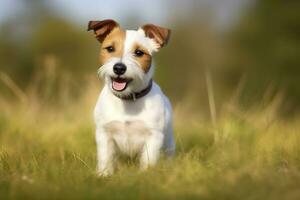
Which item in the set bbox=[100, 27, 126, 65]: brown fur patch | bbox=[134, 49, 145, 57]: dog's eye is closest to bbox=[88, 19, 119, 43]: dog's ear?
bbox=[100, 27, 126, 65]: brown fur patch

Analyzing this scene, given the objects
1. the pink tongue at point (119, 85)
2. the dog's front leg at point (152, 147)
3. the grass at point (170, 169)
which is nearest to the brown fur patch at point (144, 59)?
the pink tongue at point (119, 85)

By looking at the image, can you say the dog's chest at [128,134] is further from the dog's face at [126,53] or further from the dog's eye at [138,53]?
the dog's eye at [138,53]

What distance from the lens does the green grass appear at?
4.17 meters

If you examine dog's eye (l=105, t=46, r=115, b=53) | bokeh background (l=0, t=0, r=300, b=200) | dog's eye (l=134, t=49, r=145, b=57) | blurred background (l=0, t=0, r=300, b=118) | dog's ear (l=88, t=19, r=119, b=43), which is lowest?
blurred background (l=0, t=0, r=300, b=118)

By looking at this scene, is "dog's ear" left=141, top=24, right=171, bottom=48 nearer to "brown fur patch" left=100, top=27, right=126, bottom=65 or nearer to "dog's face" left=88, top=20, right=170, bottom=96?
"dog's face" left=88, top=20, right=170, bottom=96

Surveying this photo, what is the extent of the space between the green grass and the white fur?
17cm

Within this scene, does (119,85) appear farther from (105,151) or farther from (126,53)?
(105,151)

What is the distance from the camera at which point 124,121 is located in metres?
5.74

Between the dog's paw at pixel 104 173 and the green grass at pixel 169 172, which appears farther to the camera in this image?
the dog's paw at pixel 104 173

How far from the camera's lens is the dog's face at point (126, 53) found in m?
5.43

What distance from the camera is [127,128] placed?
5762 millimetres

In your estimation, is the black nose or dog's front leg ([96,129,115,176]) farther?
dog's front leg ([96,129,115,176])

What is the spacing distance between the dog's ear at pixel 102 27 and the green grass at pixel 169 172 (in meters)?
1.18

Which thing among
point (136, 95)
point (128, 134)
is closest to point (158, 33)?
point (136, 95)
